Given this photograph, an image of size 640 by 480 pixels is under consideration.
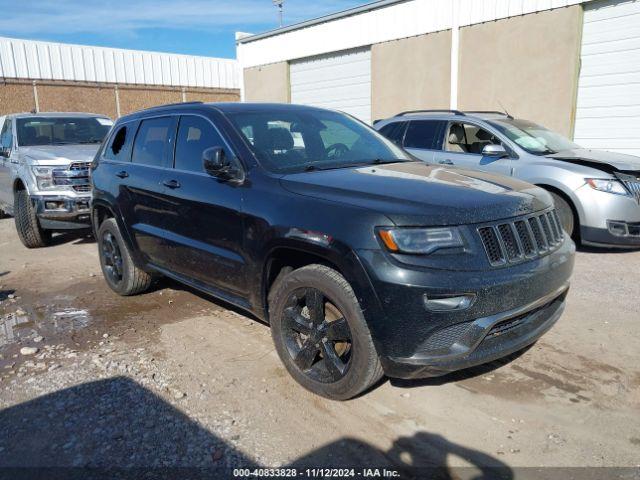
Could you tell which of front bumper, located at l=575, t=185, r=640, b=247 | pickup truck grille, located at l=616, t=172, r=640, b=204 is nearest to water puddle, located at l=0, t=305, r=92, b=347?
front bumper, located at l=575, t=185, r=640, b=247

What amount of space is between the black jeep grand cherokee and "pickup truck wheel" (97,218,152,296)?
2.33ft

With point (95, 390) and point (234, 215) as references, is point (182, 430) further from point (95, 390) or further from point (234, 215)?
point (234, 215)

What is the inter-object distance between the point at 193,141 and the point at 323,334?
2.00 metres

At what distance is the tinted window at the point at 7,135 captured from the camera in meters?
8.55

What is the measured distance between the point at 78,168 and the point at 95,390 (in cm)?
489

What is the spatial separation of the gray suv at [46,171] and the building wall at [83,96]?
1585 centimetres

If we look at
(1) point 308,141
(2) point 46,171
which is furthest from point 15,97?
(1) point 308,141

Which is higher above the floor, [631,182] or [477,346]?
[631,182]

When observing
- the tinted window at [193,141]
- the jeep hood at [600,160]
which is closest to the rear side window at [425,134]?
the jeep hood at [600,160]

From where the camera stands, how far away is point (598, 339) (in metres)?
4.07

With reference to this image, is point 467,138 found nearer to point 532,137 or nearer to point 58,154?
point 532,137

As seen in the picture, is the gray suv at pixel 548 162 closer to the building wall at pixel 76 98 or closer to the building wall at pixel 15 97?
the building wall at pixel 15 97

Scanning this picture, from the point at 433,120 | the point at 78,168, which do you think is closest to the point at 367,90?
the point at 433,120

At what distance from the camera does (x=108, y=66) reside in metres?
27.0
